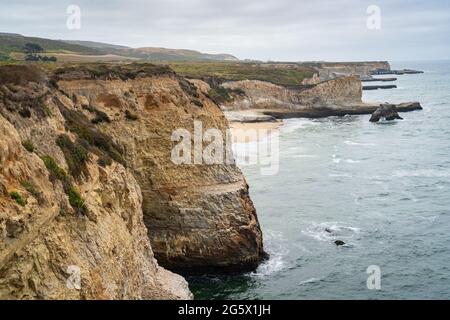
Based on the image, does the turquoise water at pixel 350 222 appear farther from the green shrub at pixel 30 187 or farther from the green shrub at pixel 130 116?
the green shrub at pixel 30 187

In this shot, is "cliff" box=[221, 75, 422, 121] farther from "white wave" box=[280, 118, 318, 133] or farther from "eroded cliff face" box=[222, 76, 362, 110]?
"white wave" box=[280, 118, 318, 133]

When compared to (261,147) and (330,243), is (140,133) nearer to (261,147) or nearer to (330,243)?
(330,243)

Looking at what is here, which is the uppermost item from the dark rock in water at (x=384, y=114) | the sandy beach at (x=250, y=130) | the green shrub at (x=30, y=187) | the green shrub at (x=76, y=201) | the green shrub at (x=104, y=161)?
the green shrub at (x=30, y=187)

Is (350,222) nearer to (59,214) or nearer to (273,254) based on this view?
(273,254)

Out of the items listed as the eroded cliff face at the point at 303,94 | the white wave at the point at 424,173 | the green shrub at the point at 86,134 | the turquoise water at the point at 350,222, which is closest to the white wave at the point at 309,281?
the turquoise water at the point at 350,222

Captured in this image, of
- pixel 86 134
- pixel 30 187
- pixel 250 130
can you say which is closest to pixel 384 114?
pixel 250 130
